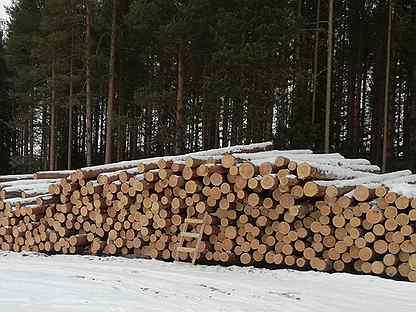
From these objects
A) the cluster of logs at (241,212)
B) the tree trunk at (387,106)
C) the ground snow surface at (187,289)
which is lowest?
the ground snow surface at (187,289)

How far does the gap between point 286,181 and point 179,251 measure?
2.22 m

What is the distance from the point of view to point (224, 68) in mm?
20062

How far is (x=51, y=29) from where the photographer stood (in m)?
24.8

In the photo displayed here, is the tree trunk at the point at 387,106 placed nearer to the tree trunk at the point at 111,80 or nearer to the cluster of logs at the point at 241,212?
the tree trunk at the point at 111,80

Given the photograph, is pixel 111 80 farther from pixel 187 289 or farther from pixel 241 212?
pixel 187 289

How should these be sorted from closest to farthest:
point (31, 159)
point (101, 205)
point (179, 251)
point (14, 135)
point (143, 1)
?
point (179, 251)
point (101, 205)
point (143, 1)
point (31, 159)
point (14, 135)

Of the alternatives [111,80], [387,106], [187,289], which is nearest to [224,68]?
[111,80]

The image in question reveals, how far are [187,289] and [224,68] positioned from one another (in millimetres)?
14573

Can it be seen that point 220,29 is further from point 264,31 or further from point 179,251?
point 179,251

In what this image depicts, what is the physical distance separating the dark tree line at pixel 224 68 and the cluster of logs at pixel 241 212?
956 centimetres

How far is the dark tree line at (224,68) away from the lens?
65.0 ft

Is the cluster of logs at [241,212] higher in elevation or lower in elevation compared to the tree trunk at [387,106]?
lower

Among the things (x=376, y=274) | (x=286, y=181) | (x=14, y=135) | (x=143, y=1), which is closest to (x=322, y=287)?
(x=376, y=274)

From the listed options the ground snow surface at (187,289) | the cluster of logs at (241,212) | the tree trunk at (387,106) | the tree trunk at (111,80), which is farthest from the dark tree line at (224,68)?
the ground snow surface at (187,289)
